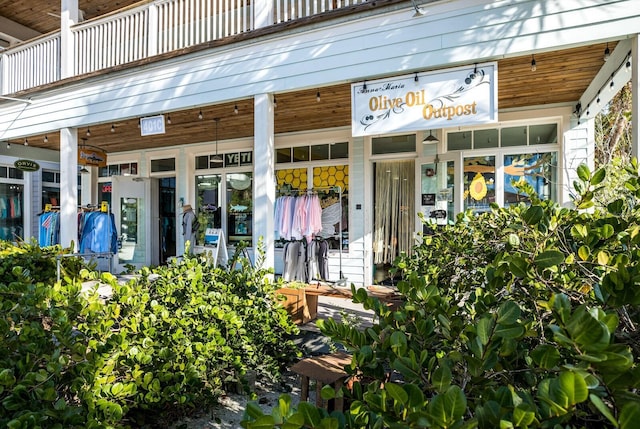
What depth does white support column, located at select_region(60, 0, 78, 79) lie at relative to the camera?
6594 millimetres

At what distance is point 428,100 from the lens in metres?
4.12

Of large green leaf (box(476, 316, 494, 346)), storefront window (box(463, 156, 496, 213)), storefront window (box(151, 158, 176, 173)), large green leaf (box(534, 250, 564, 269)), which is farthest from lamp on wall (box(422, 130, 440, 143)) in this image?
storefront window (box(151, 158, 176, 173))

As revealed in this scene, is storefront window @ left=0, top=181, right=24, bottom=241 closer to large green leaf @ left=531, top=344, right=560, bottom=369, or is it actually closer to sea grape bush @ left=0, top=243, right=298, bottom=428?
sea grape bush @ left=0, top=243, right=298, bottom=428

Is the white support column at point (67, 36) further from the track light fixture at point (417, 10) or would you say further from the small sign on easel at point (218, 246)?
the track light fixture at point (417, 10)

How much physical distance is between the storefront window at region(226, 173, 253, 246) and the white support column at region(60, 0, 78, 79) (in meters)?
3.34

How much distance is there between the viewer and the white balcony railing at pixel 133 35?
555 cm

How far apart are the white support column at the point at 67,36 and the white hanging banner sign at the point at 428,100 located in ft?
A: 17.2

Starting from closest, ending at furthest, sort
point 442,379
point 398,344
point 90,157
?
point 442,379
point 398,344
point 90,157

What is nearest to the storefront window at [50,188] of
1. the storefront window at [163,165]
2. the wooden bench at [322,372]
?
the storefront window at [163,165]

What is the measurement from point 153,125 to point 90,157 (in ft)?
10.3

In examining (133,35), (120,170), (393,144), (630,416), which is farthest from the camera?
(120,170)

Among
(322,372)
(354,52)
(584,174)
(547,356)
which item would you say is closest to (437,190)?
(354,52)

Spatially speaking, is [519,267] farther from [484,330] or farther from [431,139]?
[431,139]

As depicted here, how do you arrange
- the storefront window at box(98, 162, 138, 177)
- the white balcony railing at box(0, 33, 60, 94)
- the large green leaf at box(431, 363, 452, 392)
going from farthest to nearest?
the storefront window at box(98, 162, 138, 177) < the white balcony railing at box(0, 33, 60, 94) < the large green leaf at box(431, 363, 452, 392)
